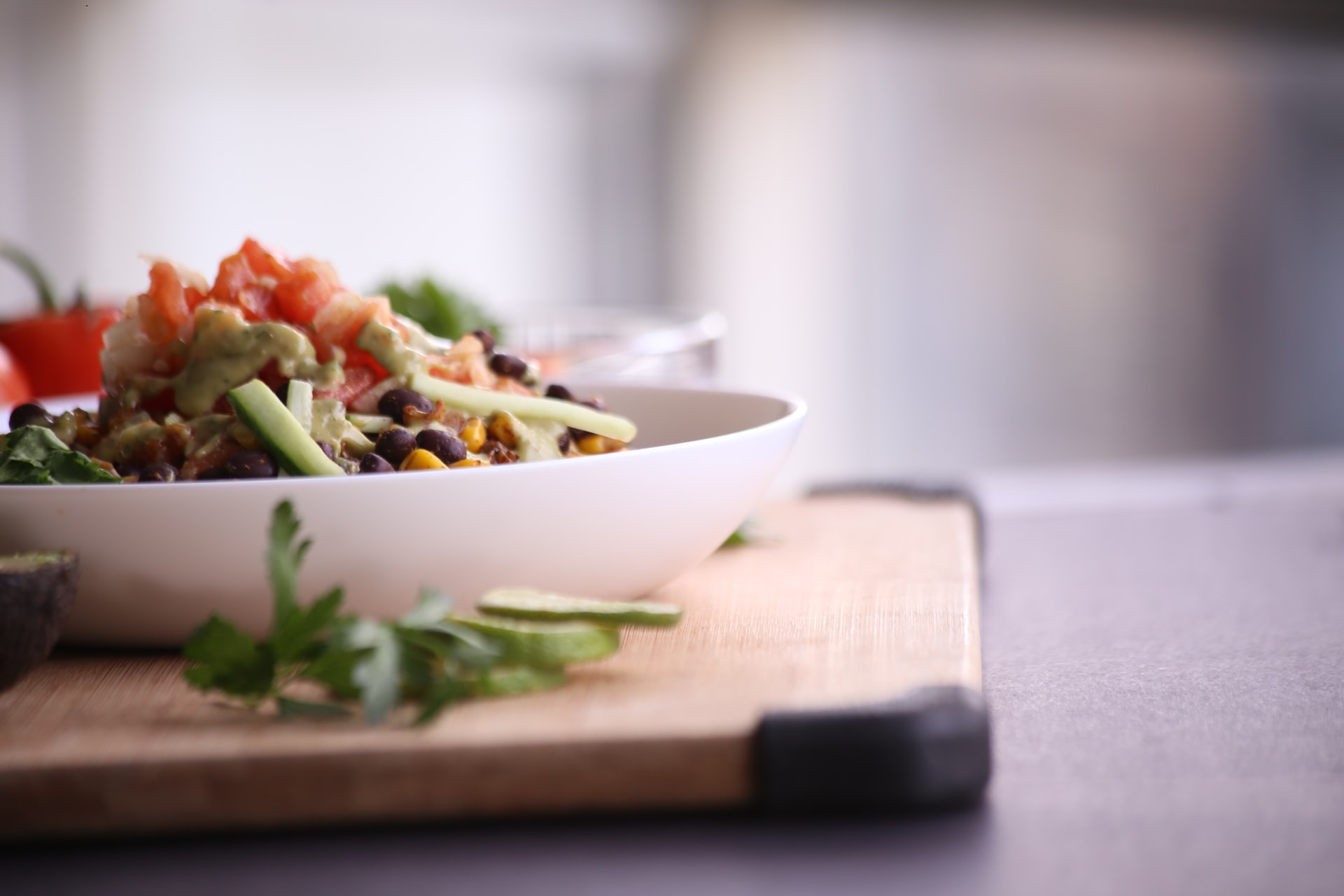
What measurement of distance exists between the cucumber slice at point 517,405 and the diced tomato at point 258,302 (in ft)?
0.42

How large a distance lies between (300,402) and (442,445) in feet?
0.35

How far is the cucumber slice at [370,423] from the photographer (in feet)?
3.39

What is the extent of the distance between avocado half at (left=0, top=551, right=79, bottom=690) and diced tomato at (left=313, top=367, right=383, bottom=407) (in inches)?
10.5

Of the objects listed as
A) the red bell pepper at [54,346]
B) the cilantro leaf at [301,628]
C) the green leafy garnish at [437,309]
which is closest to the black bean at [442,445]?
the cilantro leaf at [301,628]

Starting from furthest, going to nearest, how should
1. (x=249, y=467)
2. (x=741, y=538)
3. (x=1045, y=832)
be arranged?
(x=741, y=538) → (x=249, y=467) → (x=1045, y=832)

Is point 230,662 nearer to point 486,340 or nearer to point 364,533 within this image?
point 364,533

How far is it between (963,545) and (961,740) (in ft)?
1.86

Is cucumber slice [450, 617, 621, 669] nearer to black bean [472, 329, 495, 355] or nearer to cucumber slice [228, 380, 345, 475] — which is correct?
cucumber slice [228, 380, 345, 475]

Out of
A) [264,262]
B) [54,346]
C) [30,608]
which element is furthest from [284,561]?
[54,346]

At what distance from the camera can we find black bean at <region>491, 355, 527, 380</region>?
115cm

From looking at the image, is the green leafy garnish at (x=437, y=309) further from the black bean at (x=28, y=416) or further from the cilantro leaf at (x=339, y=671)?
the cilantro leaf at (x=339, y=671)

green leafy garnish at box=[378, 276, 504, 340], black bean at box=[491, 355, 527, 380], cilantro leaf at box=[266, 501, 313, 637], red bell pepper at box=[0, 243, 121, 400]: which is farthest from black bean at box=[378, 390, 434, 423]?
red bell pepper at box=[0, 243, 121, 400]

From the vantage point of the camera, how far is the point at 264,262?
3.54ft

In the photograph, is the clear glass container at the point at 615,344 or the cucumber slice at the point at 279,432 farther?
the clear glass container at the point at 615,344
